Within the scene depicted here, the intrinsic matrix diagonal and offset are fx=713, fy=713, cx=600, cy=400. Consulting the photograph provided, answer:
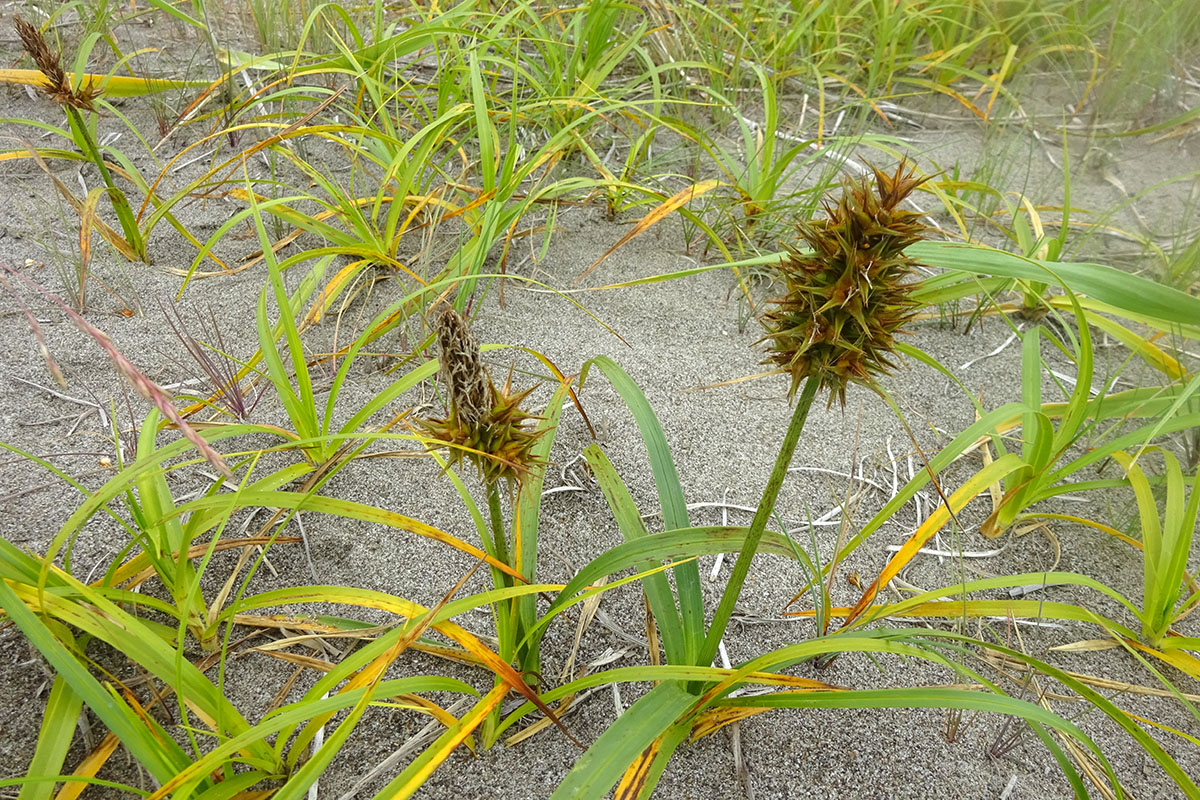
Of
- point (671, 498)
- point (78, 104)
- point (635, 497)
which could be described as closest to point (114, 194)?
point (78, 104)

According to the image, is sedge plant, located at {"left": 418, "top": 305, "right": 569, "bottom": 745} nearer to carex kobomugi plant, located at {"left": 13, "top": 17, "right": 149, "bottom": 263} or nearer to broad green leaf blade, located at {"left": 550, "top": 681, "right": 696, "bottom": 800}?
broad green leaf blade, located at {"left": 550, "top": 681, "right": 696, "bottom": 800}

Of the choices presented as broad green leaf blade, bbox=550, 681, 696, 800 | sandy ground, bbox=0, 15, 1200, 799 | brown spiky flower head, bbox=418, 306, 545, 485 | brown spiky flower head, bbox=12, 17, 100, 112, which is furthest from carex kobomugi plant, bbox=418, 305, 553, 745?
Answer: brown spiky flower head, bbox=12, 17, 100, 112

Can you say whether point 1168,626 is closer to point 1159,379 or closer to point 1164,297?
point 1164,297

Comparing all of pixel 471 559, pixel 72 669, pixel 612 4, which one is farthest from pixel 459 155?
pixel 72 669

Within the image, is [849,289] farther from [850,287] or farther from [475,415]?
[475,415]

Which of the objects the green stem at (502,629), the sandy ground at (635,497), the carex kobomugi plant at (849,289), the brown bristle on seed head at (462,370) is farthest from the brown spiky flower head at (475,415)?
the sandy ground at (635,497)

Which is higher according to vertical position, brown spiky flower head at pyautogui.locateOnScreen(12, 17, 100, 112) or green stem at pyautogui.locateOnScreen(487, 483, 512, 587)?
brown spiky flower head at pyautogui.locateOnScreen(12, 17, 100, 112)

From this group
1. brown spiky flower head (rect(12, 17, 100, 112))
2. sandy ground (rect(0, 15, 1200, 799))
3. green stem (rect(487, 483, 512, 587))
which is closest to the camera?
green stem (rect(487, 483, 512, 587))
